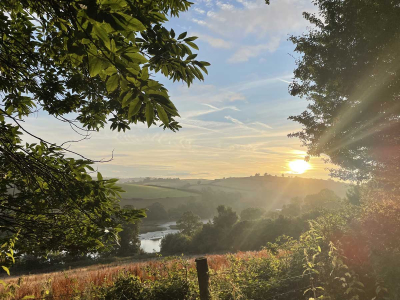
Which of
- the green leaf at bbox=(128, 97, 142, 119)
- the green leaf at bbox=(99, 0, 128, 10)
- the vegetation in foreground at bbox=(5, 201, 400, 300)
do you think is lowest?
the vegetation in foreground at bbox=(5, 201, 400, 300)

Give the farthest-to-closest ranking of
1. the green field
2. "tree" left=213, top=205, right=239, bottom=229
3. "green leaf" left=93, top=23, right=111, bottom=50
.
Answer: the green field → "tree" left=213, top=205, right=239, bottom=229 → "green leaf" left=93, top=23, right=111, bottom=50

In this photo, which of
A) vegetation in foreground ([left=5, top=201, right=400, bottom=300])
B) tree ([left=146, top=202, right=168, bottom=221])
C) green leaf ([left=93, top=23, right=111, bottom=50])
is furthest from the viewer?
tree ([left=146, top=202, right=168, bottom=221])

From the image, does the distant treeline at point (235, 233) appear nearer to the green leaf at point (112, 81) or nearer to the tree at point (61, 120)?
the tree at point (61, 120)

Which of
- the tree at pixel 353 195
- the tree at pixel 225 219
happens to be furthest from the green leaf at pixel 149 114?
the tree at pixel 353 195

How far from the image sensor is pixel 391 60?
922 centimetres

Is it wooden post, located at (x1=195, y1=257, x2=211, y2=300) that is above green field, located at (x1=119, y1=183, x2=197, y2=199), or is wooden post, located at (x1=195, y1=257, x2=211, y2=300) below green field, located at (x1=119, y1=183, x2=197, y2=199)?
above

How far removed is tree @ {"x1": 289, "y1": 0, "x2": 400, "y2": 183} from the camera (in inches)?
343

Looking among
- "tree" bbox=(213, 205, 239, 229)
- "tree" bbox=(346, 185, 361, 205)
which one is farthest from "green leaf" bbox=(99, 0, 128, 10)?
"tree" bbox=(346, 185, 361, 205)

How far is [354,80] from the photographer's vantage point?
34.2ft

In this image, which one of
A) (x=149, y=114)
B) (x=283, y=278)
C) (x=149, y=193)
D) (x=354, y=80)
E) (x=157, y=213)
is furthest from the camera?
(x=149, y=193)

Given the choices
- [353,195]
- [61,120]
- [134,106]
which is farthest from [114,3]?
[353,195]

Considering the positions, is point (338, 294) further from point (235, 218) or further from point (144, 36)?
point (235, 218)

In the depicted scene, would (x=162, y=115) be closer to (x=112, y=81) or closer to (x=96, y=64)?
(x=112, y=81)

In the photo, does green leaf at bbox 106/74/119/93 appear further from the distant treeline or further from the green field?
the green field
